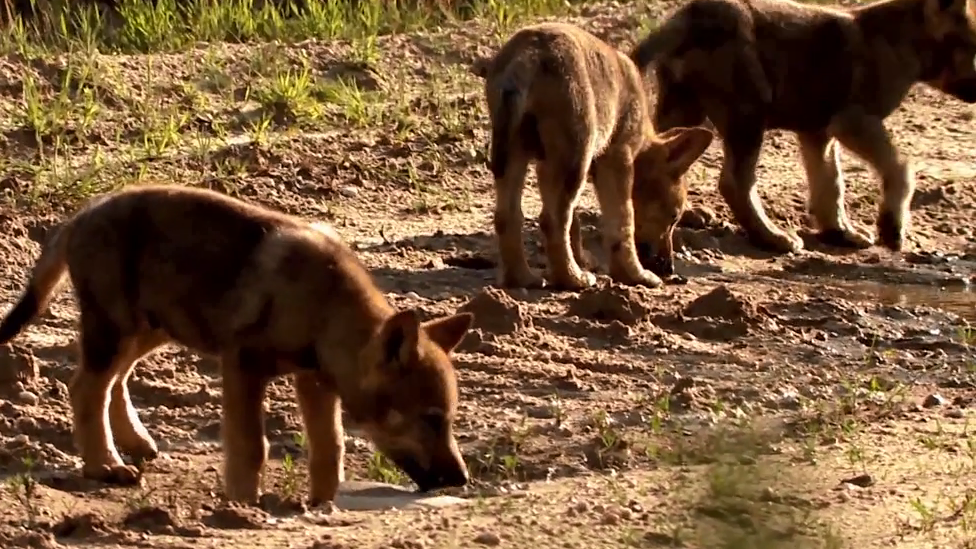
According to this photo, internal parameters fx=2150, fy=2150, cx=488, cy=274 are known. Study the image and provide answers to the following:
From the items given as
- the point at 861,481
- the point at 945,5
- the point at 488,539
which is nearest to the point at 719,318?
the point at 861,481

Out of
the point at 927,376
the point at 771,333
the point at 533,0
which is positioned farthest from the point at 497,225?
the point at 533,0

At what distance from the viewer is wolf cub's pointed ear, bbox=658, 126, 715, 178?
37.0ft

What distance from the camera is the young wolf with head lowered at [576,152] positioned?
10.3 meters

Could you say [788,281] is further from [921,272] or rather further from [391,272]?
[391,272]

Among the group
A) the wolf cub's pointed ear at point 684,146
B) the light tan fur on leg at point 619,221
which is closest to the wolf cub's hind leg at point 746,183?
the wolf cub's pointed ear at point 684,146

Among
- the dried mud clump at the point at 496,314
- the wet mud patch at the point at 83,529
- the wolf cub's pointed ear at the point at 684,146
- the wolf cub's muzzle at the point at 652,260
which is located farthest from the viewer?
the wolf cub's muzzle at the point at 652,260

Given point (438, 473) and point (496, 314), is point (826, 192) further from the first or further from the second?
point (438, 473)

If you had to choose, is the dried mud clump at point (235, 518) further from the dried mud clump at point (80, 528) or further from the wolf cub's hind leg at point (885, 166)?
the wolf cub's hind leg at point (885, 166)

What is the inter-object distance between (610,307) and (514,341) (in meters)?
0.70

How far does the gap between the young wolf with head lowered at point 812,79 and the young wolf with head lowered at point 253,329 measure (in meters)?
4.60

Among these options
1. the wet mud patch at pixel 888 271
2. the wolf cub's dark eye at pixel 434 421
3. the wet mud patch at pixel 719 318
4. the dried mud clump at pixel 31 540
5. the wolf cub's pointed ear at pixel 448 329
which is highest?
the wolf cub's pointed ear at pixel 448 329

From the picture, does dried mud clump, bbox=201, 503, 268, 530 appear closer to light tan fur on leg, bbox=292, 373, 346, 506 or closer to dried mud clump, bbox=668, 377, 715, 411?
light tan fur on leg, bbox=292, 373, 346, 506

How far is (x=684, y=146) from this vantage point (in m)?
11.3

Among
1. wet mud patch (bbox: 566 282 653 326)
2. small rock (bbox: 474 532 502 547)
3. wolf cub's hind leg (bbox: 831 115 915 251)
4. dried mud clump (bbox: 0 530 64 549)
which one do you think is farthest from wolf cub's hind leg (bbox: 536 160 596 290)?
dried mud clump (bbox: 0 530 64 549)
